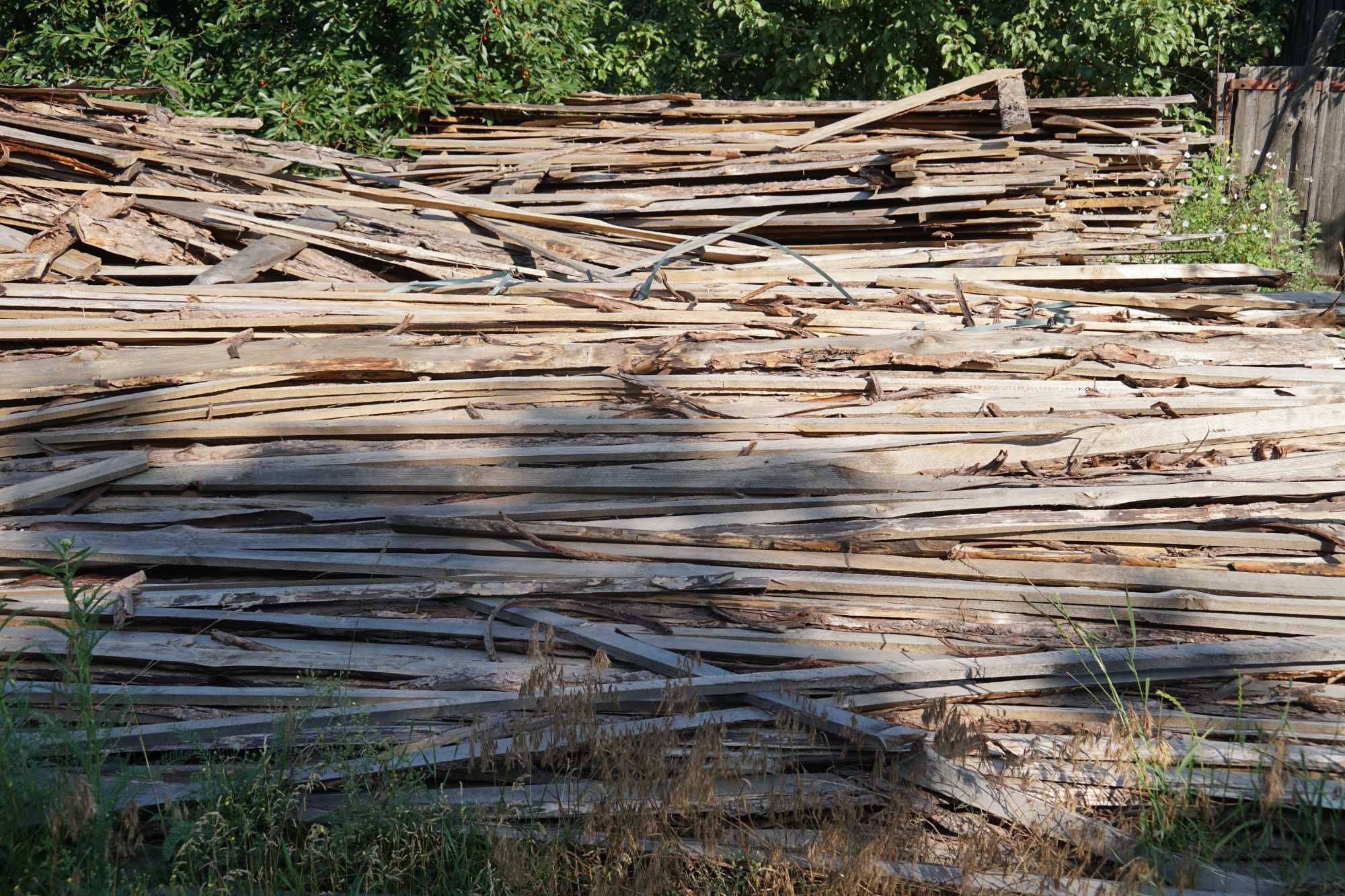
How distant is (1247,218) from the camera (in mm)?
9289

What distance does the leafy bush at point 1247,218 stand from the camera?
8812 mm

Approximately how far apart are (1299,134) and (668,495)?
9.08 metres

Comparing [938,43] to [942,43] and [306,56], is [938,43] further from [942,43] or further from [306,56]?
[306,56]

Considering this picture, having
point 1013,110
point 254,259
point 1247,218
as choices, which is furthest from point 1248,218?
point 254,259

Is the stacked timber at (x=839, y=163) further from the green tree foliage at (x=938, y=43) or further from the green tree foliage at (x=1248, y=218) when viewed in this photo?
the green tree foliage at (x=938, y=43)

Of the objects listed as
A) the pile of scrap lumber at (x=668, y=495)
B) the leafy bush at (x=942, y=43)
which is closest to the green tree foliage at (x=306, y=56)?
the leafy bush at (x=942, y=43)

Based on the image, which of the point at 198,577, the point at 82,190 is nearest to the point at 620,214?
the point at 82,190

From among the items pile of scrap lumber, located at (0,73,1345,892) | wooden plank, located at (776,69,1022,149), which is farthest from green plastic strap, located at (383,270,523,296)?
wooden plank, located at (776,69,1022,149)

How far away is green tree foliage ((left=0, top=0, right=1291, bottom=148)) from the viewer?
891 cm

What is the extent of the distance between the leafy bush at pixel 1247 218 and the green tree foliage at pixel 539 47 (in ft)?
4.32

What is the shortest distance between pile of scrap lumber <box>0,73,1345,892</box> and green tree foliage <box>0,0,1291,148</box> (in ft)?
10.2

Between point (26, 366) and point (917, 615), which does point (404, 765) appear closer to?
point (917, 615)

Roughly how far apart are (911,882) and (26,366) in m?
3.94

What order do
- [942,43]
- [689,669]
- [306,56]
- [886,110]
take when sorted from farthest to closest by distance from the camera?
[942,43], [306,56], [886,110], [689,669]
